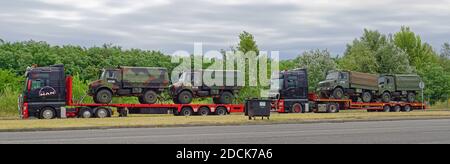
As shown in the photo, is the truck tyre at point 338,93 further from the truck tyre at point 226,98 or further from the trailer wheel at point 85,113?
the trailer wheel at point 85,113

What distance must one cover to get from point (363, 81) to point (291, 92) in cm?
601

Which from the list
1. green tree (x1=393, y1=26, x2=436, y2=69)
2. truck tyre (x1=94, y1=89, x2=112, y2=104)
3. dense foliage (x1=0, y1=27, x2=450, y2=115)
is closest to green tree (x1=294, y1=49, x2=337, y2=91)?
dense foliage (x1=0, y1=27, x2=450, y2=115)

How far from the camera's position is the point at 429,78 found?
180 feet

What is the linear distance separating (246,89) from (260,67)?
14.1 feet

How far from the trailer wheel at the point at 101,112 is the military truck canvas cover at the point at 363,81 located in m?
17.0

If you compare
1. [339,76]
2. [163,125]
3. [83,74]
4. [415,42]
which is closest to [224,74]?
[339,76]

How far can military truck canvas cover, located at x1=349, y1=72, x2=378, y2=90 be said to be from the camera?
4206 cm

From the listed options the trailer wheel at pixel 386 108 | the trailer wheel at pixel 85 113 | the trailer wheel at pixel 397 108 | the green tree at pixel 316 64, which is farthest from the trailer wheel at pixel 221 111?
the green tree at pixel 316 64

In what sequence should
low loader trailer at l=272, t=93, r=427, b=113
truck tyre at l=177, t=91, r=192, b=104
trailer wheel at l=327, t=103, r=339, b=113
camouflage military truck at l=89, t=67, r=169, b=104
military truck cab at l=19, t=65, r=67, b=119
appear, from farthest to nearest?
trailer wheel at l=327, t=103, r=339, b=113 → low loader trailer at l=272, t=93, r=427, b=113 → truck tyre at l=177, t=91, r=192, b=104 → camouflage military truck at l=89, t=67, r=169, b=104 → military truck cab at l=19, t=65, r=67, b=119

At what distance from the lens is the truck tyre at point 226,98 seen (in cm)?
3741

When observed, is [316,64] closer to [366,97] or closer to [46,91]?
[366,97]

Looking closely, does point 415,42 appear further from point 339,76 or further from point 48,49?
point 48,49

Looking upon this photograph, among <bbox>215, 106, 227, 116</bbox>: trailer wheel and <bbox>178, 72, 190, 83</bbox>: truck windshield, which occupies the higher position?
<bbox>178, 72, 190, 83</bbox>: truck windshield

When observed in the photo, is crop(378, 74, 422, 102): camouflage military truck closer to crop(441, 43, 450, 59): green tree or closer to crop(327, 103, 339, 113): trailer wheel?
crop(327, 103, 339, 113): trailer wheel
